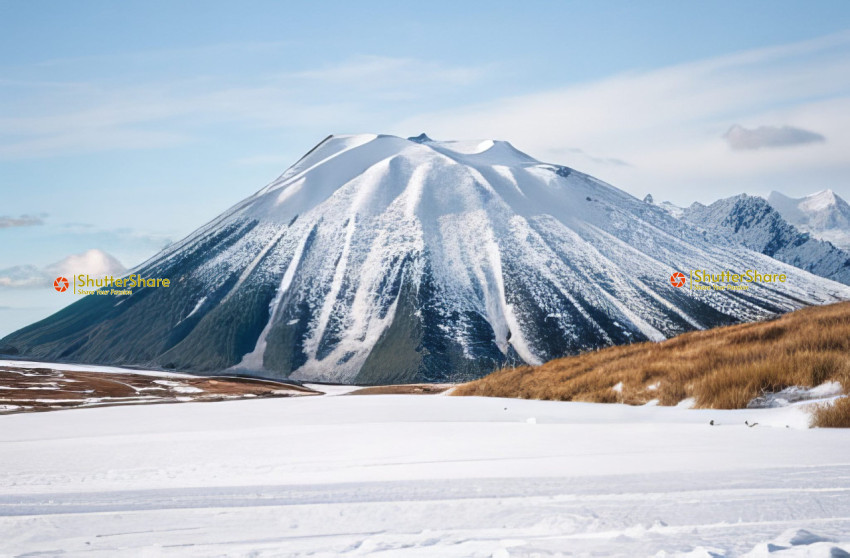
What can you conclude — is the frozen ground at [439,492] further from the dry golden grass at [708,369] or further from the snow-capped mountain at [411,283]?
the snow-capped mountain at [411,283]

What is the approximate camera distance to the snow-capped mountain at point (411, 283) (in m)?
126

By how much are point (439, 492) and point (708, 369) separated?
10730mm

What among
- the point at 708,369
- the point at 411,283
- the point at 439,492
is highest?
the point at 411,283

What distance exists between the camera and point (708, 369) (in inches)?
572

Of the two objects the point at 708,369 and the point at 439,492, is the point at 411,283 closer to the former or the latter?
the point at 708,369

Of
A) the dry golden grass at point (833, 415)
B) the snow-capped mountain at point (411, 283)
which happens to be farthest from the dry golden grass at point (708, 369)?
the snow-capped mountain at point (411, 283)

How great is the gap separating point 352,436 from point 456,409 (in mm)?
5229

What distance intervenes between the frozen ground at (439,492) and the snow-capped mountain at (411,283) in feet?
348

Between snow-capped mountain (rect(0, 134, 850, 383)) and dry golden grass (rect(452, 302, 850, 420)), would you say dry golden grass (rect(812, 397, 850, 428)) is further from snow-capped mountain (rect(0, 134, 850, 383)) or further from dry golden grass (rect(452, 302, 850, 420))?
snow-capped mountain (rect(0, 134, 850, 383))

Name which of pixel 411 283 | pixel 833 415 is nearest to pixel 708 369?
pixel 833 415

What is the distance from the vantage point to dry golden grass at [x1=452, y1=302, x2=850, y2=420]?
1240 cm

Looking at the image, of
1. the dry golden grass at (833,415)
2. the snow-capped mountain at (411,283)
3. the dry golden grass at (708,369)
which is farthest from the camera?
the snow-capped mountain at (411,283)

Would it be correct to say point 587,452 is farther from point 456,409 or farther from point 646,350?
point 646,350

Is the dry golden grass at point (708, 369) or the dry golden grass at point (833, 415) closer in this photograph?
the dry golden grass at point (833, 415)
